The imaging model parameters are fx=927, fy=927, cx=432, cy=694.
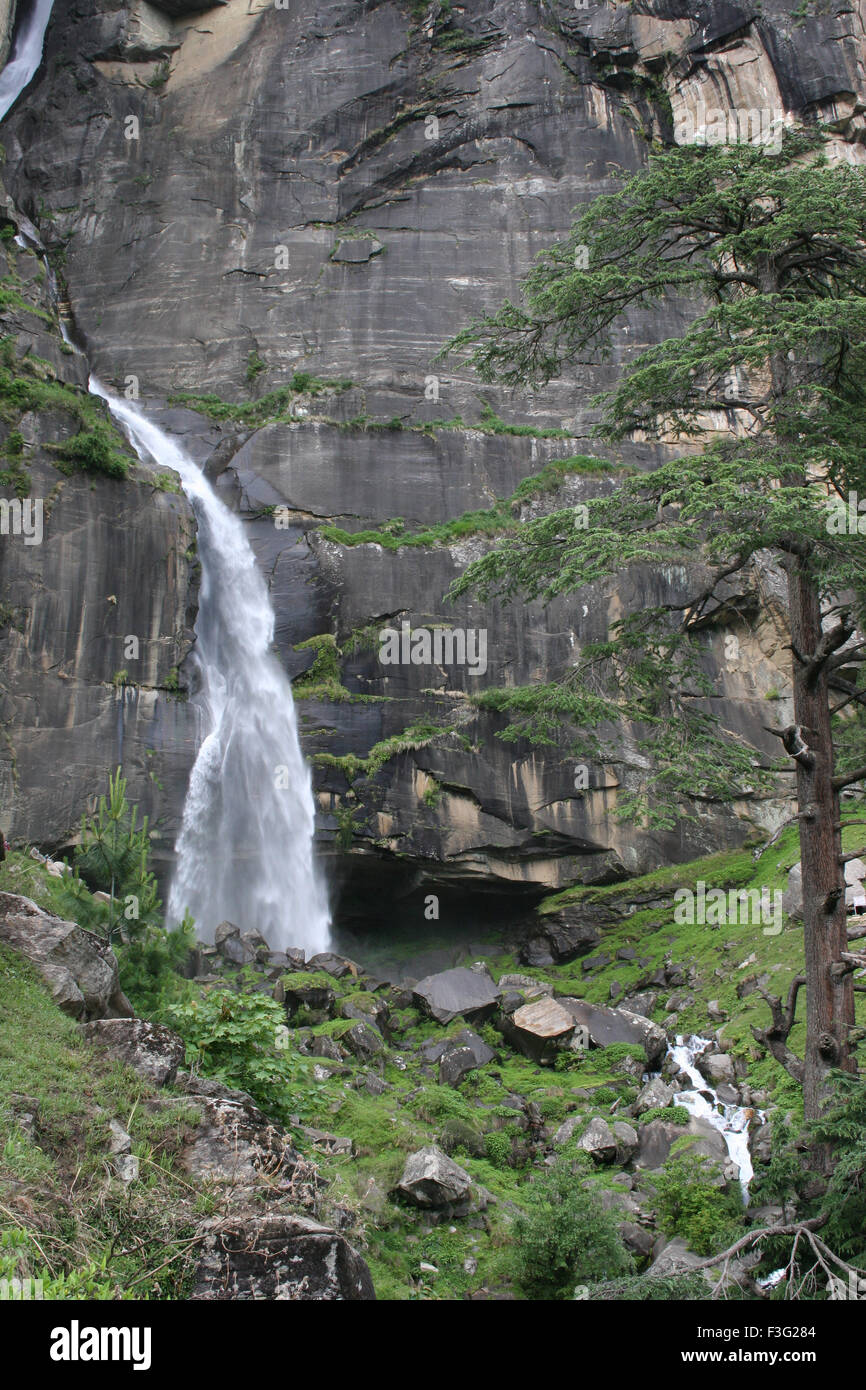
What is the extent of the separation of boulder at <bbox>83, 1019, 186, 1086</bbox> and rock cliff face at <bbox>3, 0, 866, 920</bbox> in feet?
41.1

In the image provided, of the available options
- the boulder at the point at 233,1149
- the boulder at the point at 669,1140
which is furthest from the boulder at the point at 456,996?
the boulder at the point at 233,1149

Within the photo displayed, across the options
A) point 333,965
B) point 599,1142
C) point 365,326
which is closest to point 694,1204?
point 599,1142

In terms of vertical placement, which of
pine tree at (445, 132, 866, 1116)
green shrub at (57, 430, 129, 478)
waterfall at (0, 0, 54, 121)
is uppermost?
waterfall at (0, 0, 54, 121)

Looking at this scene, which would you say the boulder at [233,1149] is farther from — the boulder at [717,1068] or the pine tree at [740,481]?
the boulder at [717,1068]

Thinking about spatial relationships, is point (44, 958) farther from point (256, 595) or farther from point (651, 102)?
point (651, 102)

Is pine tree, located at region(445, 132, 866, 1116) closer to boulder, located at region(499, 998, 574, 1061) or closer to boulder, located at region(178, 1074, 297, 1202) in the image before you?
boulder, located at region(178, 1074, 297, 1202)

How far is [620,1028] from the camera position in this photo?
1553 centimetres

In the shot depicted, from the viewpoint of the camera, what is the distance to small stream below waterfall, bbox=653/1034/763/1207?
10914 millimetres

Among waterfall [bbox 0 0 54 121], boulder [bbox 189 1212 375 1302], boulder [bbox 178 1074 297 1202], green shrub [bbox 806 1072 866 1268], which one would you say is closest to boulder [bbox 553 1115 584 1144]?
green shrub [bbox 806 1072 866 1268]

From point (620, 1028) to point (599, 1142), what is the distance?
4109 millimetres

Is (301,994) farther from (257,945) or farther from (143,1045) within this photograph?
(143,1045)

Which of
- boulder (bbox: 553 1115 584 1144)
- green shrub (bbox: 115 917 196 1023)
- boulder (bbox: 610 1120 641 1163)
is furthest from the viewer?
boulder (bbox: 553 1115 584 1144)

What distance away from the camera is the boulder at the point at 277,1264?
4953 mm
